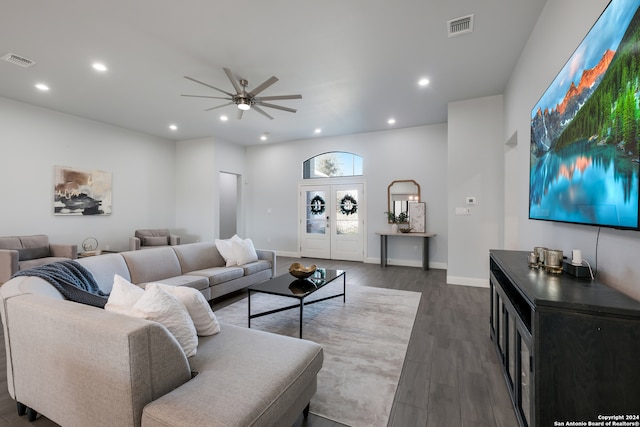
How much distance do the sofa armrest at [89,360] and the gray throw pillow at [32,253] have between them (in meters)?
4.15

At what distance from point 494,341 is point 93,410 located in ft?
9.64

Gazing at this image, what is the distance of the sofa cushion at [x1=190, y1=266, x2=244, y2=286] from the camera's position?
144 inches

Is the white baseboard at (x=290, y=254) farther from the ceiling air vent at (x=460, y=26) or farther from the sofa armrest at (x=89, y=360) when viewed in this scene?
the sofa armrest at (x=89, y=360)

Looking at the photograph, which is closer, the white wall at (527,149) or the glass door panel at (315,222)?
the white wall at (527,149)

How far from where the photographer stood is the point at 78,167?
5.61 meters

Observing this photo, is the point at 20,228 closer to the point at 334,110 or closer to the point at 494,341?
the point at 334,110

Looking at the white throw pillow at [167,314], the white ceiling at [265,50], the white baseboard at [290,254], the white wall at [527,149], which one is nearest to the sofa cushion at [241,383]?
the white throw pillow at [167,314]

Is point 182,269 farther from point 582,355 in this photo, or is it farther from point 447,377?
point 582,355

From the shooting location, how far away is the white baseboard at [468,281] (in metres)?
4.65

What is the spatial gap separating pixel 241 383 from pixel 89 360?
25.8 inches

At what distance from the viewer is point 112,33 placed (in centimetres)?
298

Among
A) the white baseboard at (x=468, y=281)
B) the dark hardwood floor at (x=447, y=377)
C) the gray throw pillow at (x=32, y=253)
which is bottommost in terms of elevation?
the dark hardwood floor at (x=447, y=377)

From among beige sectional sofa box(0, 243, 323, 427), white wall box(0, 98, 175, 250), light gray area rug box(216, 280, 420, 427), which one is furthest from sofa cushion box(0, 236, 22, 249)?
beige sectional sofa box(0, 243, 323, 427)

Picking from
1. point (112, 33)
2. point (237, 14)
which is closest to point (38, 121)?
point (112, 33)
